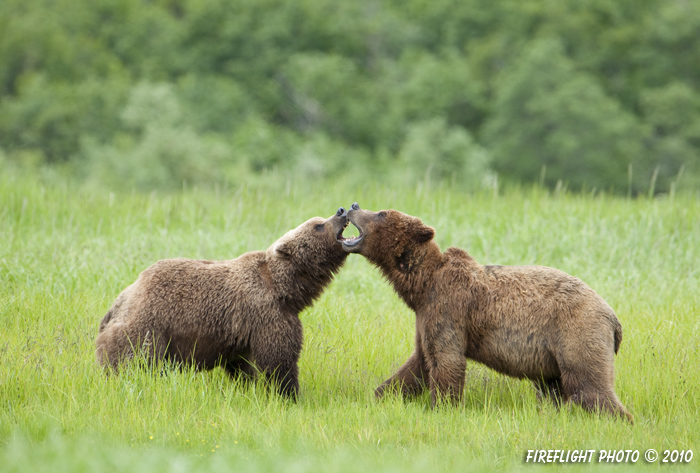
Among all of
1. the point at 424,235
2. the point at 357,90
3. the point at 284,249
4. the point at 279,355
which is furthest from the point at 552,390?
the point at 357,90

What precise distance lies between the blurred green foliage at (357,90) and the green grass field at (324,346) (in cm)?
1602

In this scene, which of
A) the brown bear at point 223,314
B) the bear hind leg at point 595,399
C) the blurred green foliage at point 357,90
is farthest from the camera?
the blurred green foliage at point 357,90

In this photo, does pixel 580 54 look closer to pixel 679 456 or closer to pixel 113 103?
pixel 113 103

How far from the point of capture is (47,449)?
4.26 metres

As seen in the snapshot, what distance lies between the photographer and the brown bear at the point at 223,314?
18.7 ft

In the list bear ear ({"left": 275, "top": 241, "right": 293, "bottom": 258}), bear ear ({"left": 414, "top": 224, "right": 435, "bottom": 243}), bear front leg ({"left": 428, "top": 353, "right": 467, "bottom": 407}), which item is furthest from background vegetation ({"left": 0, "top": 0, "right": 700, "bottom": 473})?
bear ear ({"left": 414, "top": 224, "right": 435, "bottom": 243})

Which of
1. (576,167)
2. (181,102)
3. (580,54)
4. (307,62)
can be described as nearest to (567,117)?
(576,167)

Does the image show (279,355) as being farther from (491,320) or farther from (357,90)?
(357,90)

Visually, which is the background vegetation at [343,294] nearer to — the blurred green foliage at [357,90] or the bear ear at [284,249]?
the blurred green foliage at [357,90]

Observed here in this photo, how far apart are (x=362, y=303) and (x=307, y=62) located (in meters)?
33.0

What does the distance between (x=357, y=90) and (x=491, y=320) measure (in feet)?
118

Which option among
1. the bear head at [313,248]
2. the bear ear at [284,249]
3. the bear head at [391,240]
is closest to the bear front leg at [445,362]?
the bear head at [391,240]

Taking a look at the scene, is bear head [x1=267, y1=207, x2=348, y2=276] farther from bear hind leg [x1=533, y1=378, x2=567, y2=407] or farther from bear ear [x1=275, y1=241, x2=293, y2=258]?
bear hind leg [x1=533, y1=378, x2=567, y2=407]

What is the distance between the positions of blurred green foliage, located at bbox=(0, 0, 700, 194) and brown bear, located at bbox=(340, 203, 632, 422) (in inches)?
828
